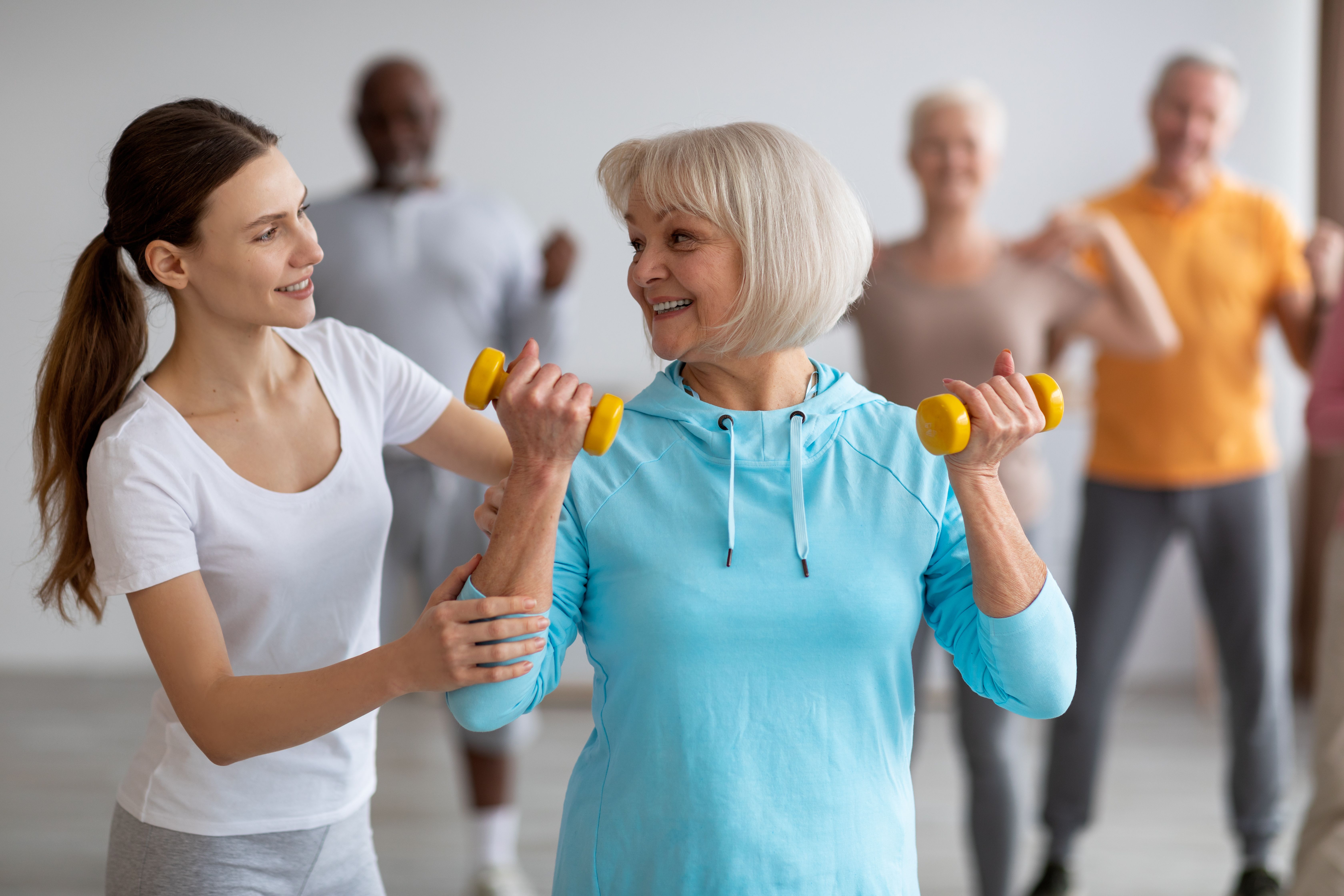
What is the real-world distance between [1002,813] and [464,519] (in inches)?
51.4

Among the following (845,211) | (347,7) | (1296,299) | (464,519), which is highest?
(347,7)

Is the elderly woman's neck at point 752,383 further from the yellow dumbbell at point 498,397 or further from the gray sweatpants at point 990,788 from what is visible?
the gray sweatpants at point 990,788

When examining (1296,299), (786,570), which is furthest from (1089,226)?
(786,570)

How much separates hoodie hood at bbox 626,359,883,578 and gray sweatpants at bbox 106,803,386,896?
0.61 metres

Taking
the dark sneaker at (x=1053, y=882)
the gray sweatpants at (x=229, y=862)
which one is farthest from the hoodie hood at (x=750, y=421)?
the dark sneaker at (x=1053, y=882)

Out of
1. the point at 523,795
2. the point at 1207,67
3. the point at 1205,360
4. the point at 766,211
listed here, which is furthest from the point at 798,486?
the point at 523,795

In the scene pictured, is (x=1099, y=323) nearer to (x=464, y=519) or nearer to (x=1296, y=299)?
(x=1296, y=299)

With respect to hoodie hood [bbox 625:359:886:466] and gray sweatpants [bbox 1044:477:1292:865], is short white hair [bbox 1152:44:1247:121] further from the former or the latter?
hoodie hood [bbox 625:359:886:466]

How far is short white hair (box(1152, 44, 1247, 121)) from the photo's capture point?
2.80 m

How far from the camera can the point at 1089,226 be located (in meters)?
2.55

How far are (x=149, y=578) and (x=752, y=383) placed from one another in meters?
0.66

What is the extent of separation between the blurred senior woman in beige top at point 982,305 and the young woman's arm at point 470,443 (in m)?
1.18

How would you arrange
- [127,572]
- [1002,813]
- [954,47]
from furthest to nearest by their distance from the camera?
[954,47]
[1002,813]
[127,572]

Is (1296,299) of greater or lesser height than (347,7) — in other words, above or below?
below
